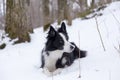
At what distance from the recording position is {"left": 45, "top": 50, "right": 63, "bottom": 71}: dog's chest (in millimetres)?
5626

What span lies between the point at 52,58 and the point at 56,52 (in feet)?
A: 0.57

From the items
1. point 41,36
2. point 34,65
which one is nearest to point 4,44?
point 41,36

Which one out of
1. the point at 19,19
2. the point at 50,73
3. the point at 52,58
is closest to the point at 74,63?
the point at 52,58

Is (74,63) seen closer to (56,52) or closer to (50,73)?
(56,52)

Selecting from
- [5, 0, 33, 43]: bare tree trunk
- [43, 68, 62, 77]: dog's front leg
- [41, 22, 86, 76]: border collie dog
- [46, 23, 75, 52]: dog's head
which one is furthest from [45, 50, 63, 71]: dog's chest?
[5, 0, 33, 43]: bare tree trunk

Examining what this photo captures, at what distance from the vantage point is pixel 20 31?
906 cm

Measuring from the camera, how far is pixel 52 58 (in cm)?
571

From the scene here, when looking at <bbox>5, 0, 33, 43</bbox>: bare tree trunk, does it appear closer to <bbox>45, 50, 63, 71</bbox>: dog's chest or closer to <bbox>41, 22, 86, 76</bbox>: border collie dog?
<bbox>41, 22, 86, 76</bbox>: border collie dog

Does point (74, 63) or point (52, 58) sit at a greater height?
point (52, 58)

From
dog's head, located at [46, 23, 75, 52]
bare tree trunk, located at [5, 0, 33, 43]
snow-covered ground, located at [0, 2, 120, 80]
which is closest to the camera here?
snow-covered ground, located at [0, 2, 120, 80]

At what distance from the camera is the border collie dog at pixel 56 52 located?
5.47m

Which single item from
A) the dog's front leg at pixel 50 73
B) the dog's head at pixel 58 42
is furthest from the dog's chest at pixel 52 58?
the dog's front leg at pixel 50 73

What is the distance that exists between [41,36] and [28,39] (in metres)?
0.84

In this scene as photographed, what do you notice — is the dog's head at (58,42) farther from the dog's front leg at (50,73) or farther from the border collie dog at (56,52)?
the dog's front leg at (50,73)
